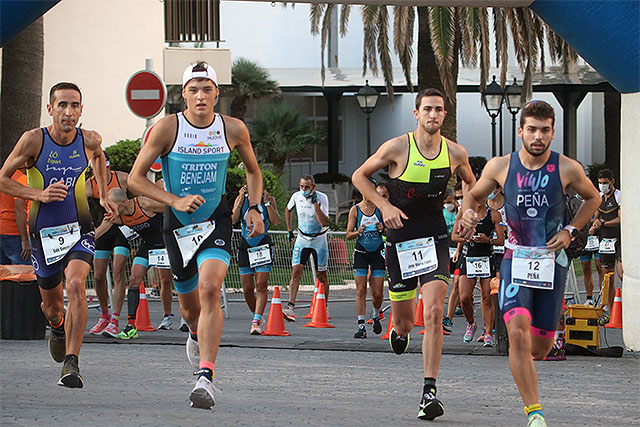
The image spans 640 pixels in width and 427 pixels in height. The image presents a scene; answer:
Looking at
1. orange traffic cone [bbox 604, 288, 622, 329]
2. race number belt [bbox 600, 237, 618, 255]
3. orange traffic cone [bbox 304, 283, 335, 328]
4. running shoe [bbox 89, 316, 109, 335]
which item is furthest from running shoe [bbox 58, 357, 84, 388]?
race number belt [bbox 600, 237, 618, 255]

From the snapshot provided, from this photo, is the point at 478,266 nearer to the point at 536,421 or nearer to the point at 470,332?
the point at 470,332

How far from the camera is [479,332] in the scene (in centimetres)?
1370

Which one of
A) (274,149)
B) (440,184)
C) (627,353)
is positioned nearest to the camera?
(440,184)

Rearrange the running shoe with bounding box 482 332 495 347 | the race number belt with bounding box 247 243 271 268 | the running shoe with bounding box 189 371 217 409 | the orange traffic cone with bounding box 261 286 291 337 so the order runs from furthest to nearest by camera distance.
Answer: the race number belt with bounding box 247 243 271 268 → the orange traffic cone with bounding box 261 286 291 337 → the running shoe with bounding box 482 332 495 347 → the running shoe with bounding box 189 371 217 409

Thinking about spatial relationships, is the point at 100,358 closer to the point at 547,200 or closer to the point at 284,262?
the point at 547,200

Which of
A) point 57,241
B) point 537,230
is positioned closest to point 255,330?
point 57,241

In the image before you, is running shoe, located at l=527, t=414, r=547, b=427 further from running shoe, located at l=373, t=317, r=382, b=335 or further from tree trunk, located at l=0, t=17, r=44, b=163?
tree trunk, located at l=0, t=17, r=44, b=163

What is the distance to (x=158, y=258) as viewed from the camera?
12.8 m

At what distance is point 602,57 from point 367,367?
379 centimetres

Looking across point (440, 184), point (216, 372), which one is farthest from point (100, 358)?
point (440, 184)

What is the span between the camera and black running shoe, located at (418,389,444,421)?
7.11 meters

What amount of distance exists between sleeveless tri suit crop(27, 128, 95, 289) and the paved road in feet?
3.39

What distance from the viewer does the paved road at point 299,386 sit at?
723 cm

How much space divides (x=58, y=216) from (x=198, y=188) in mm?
1453
